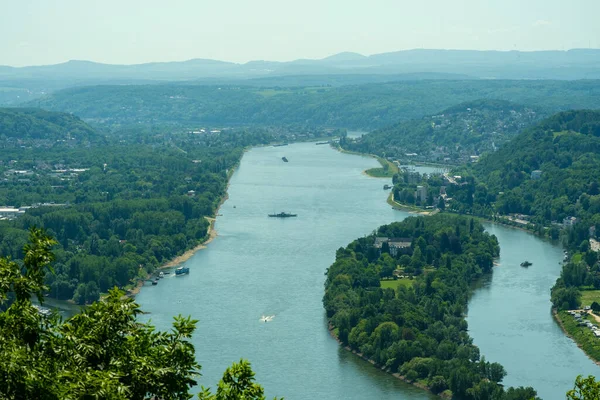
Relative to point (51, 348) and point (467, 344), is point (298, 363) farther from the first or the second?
point (51, 348)

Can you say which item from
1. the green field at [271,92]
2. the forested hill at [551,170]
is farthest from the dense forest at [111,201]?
the green field at [271,92]

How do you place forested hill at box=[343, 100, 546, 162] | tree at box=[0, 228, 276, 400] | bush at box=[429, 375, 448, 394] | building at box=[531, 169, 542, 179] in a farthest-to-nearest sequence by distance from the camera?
forested hill at box=[343, 100, 546, 162] < building at box=[531, 169, 542, 179] < bush at box=[429, 375, 448, 394] < tree at box=[0, 228, 276, 400]

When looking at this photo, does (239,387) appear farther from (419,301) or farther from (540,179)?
(540,179)

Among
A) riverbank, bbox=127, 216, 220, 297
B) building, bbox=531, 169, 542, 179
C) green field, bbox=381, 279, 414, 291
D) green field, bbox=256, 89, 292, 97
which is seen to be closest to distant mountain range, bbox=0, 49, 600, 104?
green field, bbox=256, 89, 292, 97

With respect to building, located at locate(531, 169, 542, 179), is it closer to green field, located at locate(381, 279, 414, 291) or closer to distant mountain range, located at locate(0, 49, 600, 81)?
green field, located at locate(381, 279, 414, 291)

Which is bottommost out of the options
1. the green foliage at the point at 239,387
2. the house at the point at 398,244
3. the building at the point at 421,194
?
the building at the point at 421,194

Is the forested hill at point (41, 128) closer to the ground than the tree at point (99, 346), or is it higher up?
closer to the ground

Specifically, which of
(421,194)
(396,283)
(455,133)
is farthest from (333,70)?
(396,283)

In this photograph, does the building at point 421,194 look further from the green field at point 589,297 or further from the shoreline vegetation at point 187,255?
the green field at point 589,297
